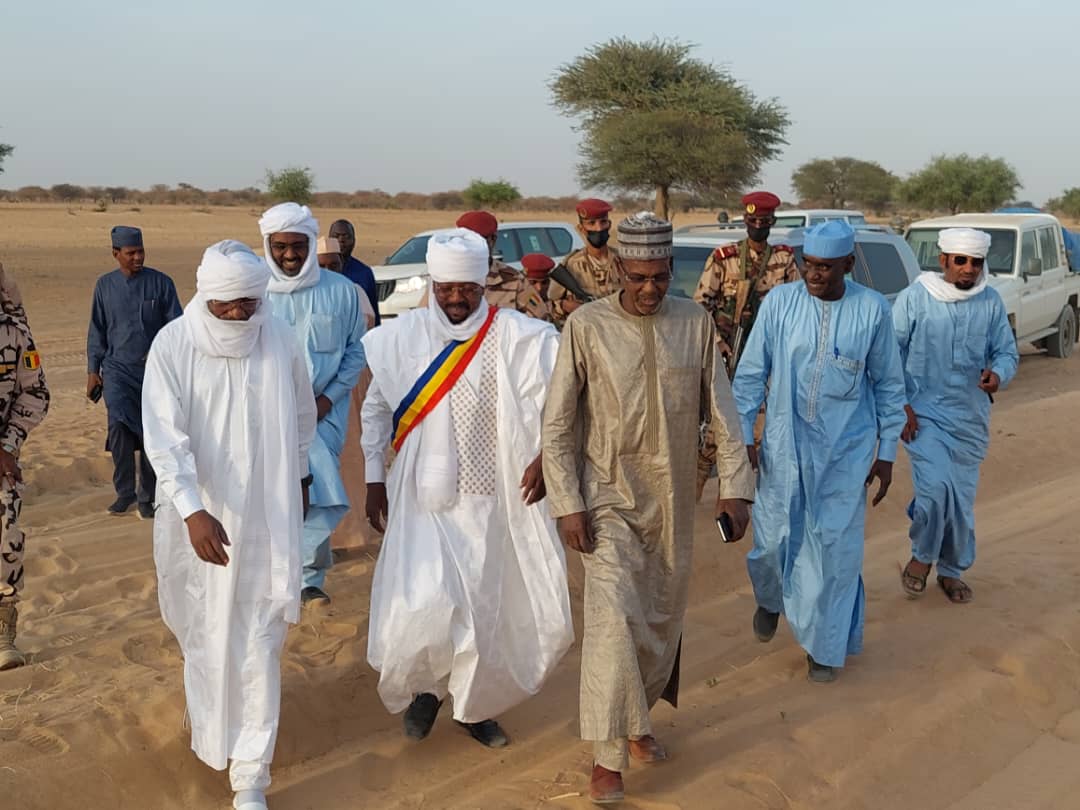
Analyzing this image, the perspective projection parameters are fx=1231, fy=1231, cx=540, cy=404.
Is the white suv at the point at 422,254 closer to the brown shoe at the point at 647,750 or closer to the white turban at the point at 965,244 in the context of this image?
the white turban at the point at 965,244

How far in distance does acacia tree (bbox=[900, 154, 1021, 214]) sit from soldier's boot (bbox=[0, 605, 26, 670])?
4584 cm

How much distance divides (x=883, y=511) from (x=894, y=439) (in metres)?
3.36

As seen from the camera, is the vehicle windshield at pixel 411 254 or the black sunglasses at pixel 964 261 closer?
the black sunglasses at pixel 964 261

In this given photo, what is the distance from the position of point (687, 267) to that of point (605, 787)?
6.71 meters

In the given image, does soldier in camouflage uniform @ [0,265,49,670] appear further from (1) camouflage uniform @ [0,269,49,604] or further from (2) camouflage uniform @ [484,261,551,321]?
(2) camouflage uniform @ [484,261,551,321]

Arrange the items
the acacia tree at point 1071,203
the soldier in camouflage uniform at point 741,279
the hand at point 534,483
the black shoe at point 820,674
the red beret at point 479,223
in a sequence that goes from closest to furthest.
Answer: the hand at point 534,483 → the black shoe at point 820,674 → the red beret at point 479,223 → the soldier in camouflage uniform at point 741,279 → the acacia tree at point 1071,203

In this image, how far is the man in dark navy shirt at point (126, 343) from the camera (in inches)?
316

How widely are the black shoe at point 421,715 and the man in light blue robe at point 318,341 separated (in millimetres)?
1461

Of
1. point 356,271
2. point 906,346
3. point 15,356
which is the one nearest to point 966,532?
point 906,346

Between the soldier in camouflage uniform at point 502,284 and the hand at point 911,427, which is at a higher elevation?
the soldier in camouflage uniform at point 502,284

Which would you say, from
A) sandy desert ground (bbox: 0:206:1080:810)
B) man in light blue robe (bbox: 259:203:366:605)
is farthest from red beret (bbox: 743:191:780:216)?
man in light blue robe (bbox: 259:203:366:605)

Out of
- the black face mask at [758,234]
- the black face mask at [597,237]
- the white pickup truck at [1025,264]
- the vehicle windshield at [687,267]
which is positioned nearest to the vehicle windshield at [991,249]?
the white pickup truck at [1025,264]

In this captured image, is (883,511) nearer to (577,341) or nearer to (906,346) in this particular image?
(906,346)

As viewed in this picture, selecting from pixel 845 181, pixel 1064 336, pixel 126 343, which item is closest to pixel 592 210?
pixel 126 343
